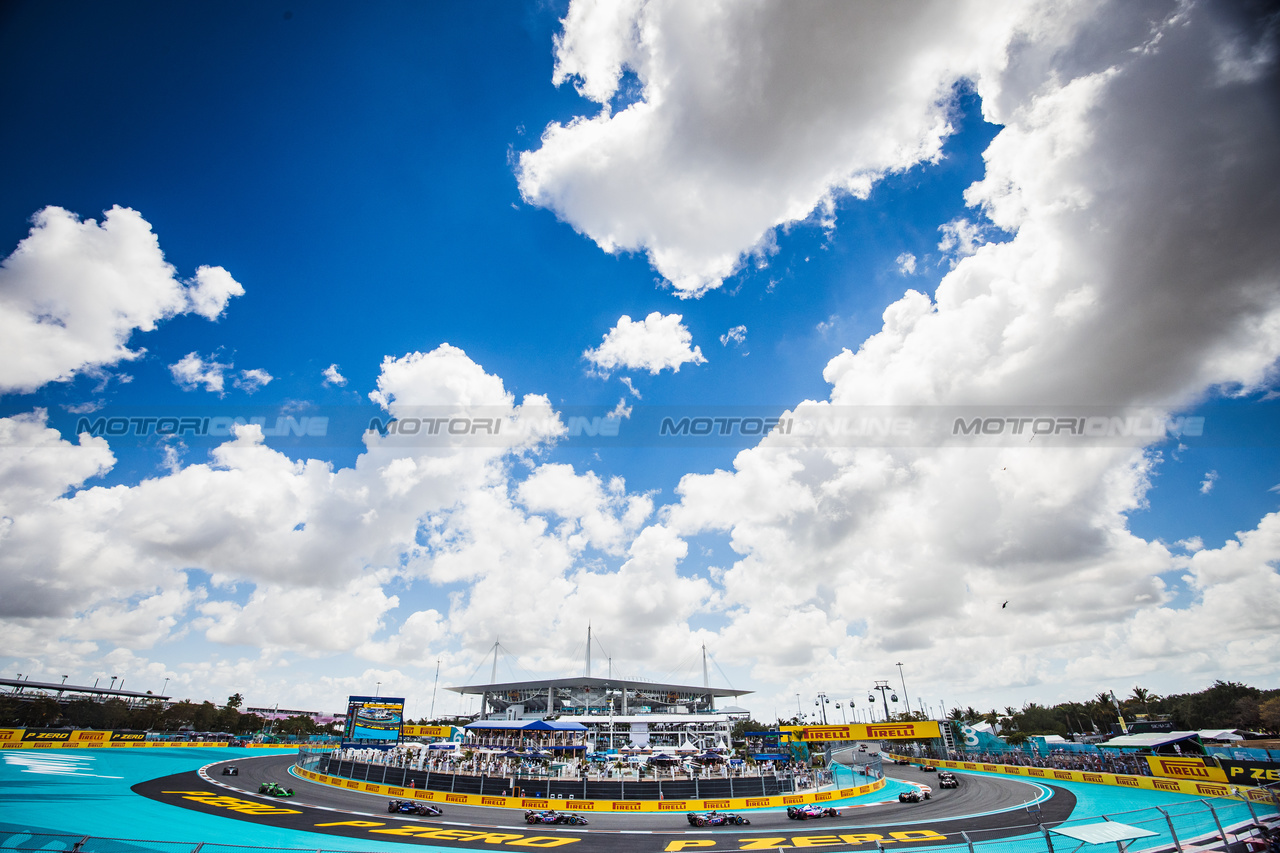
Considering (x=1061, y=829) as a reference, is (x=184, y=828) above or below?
below

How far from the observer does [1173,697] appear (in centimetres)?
12481

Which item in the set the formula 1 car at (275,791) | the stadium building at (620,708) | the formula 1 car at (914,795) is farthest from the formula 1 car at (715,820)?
the stadium building at (620,708)

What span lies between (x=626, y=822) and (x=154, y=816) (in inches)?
1025

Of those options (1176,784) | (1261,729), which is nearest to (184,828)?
(1176,784)

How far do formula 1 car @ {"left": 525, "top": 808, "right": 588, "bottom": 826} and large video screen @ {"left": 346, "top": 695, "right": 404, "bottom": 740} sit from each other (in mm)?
26916

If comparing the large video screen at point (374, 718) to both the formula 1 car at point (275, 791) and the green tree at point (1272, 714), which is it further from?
the green tree at point (1272, 714)

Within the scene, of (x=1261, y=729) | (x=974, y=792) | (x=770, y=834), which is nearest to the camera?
(x=770, y=834)

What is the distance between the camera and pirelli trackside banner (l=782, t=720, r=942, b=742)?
5212cm

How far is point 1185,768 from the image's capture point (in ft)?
128

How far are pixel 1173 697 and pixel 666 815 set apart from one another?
15398 centimetres

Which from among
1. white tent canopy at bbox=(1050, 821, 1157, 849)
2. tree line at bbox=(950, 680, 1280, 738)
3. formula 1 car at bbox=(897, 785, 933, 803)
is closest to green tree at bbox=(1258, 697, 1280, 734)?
tree line at bbox=(950, 680, 1280, 738)

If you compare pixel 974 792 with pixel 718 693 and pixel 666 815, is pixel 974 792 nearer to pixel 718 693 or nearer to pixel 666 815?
pixel 666 815

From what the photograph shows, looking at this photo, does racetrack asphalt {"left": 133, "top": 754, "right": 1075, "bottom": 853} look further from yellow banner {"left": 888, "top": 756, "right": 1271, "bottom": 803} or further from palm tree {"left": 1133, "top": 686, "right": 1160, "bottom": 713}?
palm tree {"left": 1133, "top": 686, "right": 1160, "bottom": 713}

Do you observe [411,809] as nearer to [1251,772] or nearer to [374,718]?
[374,718]
